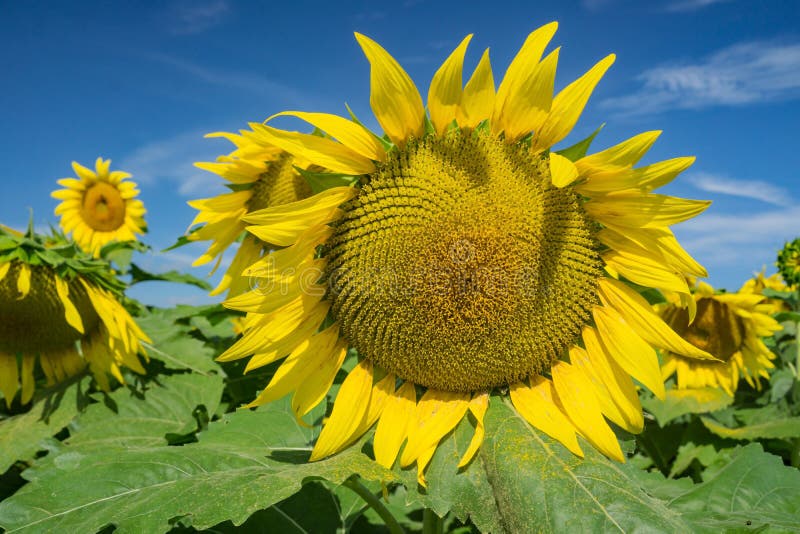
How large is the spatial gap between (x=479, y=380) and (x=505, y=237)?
523mm

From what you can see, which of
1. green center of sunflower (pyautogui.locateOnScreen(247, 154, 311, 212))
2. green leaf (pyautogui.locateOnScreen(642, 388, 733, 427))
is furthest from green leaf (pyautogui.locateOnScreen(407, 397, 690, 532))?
green leaf (pyautogui.locateOnScreen(642, 388, 733, 427))

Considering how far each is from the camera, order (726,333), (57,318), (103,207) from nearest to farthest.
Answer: (57,318), (726,333), (103,207)

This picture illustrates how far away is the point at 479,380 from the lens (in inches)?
87.4

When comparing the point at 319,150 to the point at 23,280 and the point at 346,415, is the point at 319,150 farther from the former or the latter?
the point at 23,280

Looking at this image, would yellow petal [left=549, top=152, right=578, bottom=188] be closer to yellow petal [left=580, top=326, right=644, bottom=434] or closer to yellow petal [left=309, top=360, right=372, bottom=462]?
yellow petal [left=580, top=326, right=644, bottom=434]

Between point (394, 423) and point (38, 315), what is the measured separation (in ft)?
9.26

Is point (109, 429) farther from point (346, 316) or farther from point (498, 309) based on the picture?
point (498, 309)

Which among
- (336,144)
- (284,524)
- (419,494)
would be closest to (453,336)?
(419,494)

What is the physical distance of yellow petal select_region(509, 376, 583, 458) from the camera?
211cm

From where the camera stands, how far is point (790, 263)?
262 inches

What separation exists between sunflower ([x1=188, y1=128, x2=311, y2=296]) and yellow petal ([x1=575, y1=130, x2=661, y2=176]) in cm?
165

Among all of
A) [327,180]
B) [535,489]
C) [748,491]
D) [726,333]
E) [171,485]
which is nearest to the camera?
[535,489]

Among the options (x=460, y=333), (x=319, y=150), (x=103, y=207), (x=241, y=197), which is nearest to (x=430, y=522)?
(x=460, y=333)

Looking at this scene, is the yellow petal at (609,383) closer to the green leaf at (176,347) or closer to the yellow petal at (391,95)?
the yellow petal at (391,95)
